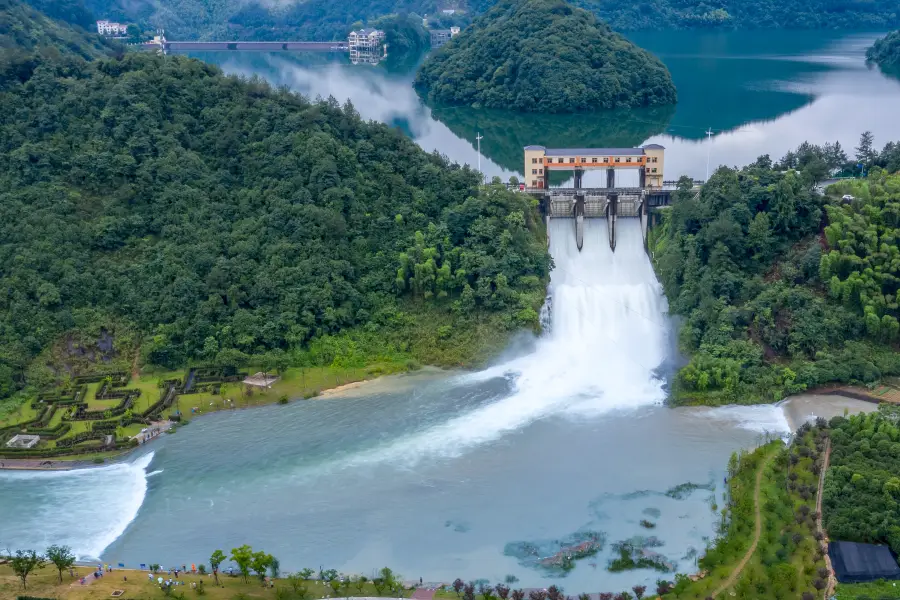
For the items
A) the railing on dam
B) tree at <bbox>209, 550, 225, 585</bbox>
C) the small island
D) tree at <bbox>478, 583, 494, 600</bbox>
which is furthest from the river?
the railing on dam

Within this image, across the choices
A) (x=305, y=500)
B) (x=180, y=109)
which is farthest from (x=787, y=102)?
(x=305, y=500)

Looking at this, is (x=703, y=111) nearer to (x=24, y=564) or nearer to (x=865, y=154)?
(x=865, y=154)

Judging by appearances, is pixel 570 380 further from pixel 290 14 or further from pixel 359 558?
pixel 290 14

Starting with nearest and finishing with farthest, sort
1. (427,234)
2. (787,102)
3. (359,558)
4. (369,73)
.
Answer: (359,558)
(427,234)
(787,102)
(369,73)

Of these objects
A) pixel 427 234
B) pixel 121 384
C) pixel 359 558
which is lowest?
pixel 359 558

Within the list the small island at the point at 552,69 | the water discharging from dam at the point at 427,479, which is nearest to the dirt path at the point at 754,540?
the water discharging from dam at the point at 427,479

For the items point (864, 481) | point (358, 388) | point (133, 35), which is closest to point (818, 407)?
point (864, 481)
